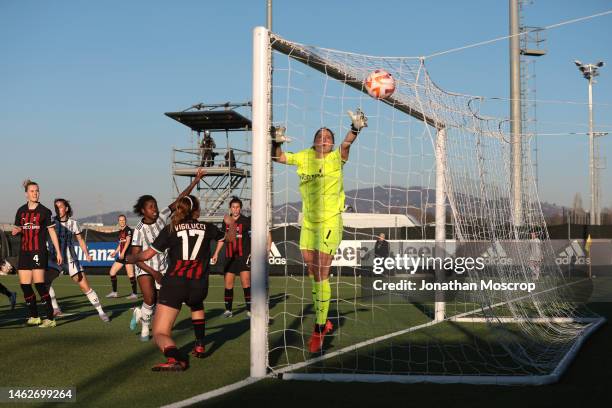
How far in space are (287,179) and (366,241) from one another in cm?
1775

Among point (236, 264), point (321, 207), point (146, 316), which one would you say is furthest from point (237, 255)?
point (321, 207)

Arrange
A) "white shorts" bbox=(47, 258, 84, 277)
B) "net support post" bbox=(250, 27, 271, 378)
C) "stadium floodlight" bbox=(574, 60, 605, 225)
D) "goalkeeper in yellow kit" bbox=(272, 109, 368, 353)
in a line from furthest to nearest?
"stadium floodlight" bbox=(574, 60, 605, 225), "white shorts" bbox=(47, 258, 84, 277), "goalkeeper in yellow kit" bbox=(272, 109, 368, 353), "net support post" bbox=(250, 27, 271, 378)

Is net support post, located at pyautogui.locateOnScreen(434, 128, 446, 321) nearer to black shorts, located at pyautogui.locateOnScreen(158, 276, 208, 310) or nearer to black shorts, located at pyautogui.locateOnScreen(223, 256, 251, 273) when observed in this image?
black shorts, located at pyautogui.locateOnScreen(223, 256, 251, 273)

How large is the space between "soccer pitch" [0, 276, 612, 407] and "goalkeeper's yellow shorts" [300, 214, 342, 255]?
0.78 m

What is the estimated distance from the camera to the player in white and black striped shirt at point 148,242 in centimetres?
864

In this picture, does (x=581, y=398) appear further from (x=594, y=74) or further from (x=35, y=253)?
(x=594, y=74)

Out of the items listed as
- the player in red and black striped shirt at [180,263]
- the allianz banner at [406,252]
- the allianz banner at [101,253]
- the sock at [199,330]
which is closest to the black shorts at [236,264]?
the sock at [199,330]

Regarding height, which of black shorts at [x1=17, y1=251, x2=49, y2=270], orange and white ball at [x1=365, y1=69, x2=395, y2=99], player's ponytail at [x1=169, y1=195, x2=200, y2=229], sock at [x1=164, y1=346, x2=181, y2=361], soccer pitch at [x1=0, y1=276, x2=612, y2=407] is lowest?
soccer pitch at [x1=0, y1=276, x2=612, y2=407]

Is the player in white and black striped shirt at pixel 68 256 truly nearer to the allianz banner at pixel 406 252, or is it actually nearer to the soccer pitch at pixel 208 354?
the soccer pitch at pixel 208 354

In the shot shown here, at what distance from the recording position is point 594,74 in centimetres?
4328

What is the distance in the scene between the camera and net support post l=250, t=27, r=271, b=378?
6.77m

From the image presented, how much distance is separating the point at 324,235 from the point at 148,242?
229 cm

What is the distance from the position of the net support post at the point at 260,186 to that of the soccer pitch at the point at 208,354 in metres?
0.56

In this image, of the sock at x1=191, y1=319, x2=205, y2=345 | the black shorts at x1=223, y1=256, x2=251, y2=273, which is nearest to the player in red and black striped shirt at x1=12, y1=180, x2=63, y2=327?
the black shorts at x1=223, y1=256, x2=251, y2=273
